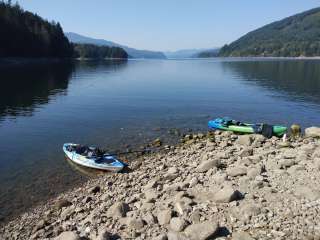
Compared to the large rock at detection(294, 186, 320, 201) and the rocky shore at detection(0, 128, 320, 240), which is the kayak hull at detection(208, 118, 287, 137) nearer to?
the rocky shore at detection(0, 128, 320, 240)

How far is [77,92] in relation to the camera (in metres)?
68.2

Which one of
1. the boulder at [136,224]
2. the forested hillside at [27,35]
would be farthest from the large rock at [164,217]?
the forested hillside at [27,35]

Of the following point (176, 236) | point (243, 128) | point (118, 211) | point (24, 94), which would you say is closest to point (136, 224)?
point (118, 211)

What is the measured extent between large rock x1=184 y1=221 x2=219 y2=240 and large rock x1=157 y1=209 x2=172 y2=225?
1.46 metres

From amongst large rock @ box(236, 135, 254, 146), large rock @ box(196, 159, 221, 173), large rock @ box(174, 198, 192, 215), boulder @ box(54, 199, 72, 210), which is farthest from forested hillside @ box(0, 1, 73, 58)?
large rock @ box(174, 198, 192, 215)

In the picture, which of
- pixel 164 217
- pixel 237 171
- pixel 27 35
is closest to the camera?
pixel 164 217

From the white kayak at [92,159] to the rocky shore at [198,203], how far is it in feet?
2.77

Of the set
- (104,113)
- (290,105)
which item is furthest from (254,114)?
(104,113)

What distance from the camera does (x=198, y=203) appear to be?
609 inches

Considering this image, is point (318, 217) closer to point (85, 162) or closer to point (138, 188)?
point (138, 188)

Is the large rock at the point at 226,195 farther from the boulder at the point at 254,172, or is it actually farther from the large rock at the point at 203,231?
the boulder at the point at 254,172

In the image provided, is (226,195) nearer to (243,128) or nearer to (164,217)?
(164,217)

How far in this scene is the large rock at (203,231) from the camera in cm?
1250

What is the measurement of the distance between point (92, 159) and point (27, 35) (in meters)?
131
